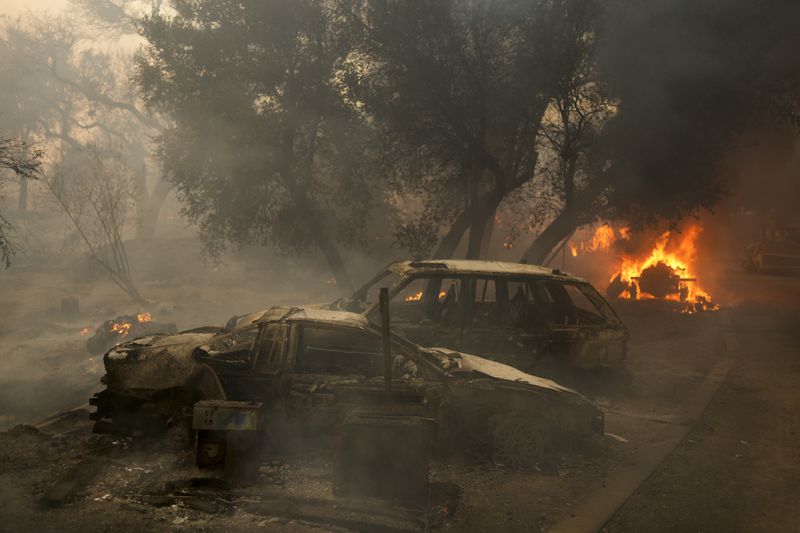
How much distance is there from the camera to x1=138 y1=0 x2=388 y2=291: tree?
14.0 meters

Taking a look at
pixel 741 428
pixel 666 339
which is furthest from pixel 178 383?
pixel 666 339

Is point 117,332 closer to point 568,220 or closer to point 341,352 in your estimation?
point 341,352

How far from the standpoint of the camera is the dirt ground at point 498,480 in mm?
5414

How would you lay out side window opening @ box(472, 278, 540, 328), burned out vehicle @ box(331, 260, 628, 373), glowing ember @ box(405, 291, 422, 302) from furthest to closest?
glowing ember @ box(405, 291, 422, 302), side window opening @ box(472, 278, 540, 328), burned out vehicle @ box(331, 260, 628, 373)

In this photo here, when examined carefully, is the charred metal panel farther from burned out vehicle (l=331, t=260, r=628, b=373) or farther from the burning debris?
the burning debris

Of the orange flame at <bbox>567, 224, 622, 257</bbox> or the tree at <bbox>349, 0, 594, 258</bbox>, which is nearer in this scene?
the tree at <bbox>349, 0, 594, 258</bbox>

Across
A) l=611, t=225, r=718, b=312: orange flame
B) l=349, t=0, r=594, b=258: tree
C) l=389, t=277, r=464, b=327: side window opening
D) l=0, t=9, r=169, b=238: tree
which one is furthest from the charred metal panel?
l=0, t=9, r=169, b=238: tree

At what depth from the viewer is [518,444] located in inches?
264

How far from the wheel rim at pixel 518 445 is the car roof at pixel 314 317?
65.5 inches

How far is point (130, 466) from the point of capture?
6176 millimetres

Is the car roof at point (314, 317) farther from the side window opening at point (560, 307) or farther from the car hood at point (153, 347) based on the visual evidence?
the side window opening at point (560, 307)

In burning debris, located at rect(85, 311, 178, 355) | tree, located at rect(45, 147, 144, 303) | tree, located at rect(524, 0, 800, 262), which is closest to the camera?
burning debris, located at rect(85, 311, 178, 355)

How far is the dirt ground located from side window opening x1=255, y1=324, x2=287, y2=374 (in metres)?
0.85

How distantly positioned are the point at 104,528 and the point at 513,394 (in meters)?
3.66
